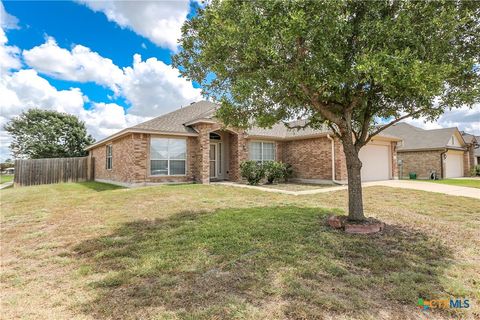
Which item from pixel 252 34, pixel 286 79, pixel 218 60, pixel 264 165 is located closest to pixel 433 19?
pixel 286 79

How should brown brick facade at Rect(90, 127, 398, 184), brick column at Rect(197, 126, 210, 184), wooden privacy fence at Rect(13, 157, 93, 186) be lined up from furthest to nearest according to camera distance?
1. wooden privacy fence at Rect(13, 157, 93, 186)
2. brick column at Rect(197, 126, 210, 184)
3. brown brick facade at Rect(90, 127, 398, 184)

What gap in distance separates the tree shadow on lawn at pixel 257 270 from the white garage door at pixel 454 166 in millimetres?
23234

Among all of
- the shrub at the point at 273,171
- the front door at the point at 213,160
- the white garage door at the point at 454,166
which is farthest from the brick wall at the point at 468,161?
the front door at the point at 213,160

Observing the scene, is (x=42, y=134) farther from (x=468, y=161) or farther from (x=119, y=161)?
(x=468, y=161)

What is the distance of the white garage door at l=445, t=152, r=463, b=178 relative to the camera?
78.4 feet

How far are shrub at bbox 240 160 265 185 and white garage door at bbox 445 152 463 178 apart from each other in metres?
18.9

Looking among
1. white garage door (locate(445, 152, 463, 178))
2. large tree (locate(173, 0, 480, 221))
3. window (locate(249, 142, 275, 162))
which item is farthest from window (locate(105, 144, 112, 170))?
white garage door (locate(445, 152, 463, 178))

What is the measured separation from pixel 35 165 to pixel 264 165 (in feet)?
56.2

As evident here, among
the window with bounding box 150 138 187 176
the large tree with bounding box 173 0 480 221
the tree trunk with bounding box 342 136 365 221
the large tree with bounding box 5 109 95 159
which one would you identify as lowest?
the tree trunk with bounding box 342 136 365 221

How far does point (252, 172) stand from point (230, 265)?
11460 mm

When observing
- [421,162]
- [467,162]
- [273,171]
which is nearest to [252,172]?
[273,171]

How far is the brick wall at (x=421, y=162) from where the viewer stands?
23.2 meters

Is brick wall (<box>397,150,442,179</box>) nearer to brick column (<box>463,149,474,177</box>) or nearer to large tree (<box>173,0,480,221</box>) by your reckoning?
brick column (<box>463,149,474,177</box>)

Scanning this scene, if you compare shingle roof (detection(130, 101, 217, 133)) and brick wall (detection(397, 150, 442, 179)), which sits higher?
shingle roof (detection(130, 101, 217, 133))
